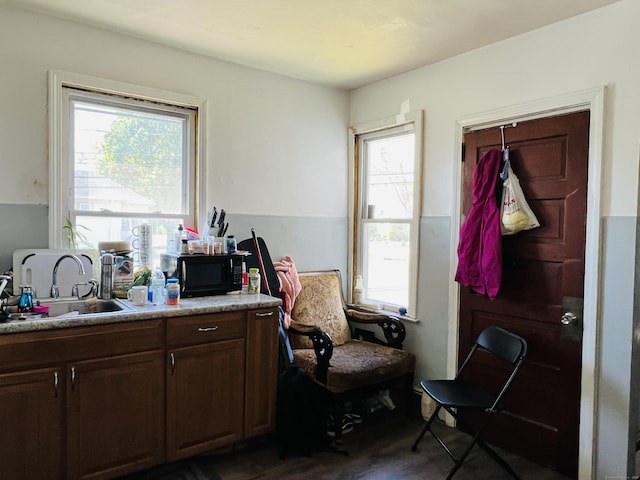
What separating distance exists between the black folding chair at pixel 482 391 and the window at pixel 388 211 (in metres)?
0.77

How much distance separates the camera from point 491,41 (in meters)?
2.91

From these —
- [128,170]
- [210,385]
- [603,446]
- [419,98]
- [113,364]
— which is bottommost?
[603,446]

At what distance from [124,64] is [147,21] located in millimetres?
368

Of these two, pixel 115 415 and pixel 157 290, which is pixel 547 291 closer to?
pixel 157 290

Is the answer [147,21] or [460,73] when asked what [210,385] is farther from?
[460,73]

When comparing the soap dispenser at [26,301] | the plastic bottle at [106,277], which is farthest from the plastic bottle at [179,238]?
the soap dispenser at [26,301]

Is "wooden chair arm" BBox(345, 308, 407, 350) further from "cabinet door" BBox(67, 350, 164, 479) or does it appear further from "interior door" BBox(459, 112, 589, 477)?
"cabinet door" BBox(67, 350, 164, 479)

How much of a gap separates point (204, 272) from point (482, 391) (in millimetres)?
1878

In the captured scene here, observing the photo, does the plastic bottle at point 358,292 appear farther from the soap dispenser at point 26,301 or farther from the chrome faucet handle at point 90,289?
the soap dispenser at point 26,301

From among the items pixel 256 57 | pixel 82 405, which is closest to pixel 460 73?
pixel 256 57

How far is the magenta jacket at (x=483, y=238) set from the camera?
2.79 metres

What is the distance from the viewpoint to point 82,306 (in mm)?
2609

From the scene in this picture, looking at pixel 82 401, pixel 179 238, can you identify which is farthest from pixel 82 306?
pixel 179 238

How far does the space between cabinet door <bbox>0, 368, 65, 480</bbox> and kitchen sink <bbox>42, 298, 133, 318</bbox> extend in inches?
18.9
